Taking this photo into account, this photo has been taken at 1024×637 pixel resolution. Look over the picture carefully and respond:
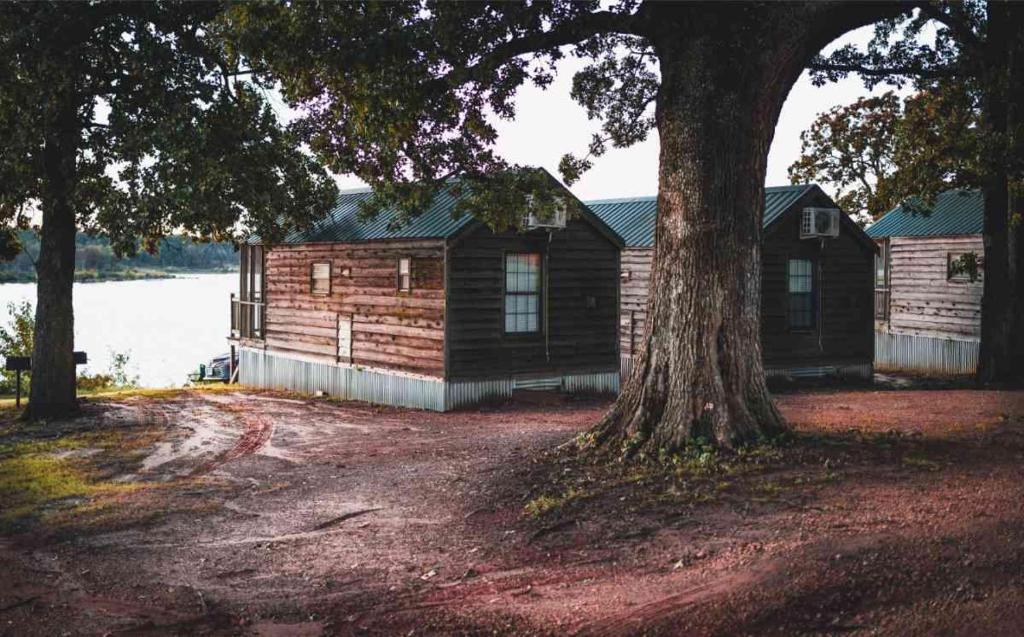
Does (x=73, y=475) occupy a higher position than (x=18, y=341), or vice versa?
(x=18, y=341)

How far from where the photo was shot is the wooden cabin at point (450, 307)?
2180 cm

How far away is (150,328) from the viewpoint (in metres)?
69.7

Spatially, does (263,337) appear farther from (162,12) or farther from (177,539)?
(177,539)

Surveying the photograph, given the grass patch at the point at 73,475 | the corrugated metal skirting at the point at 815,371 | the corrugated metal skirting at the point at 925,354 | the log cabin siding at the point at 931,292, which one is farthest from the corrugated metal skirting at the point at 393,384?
the log cabin siding at the point at 931,292

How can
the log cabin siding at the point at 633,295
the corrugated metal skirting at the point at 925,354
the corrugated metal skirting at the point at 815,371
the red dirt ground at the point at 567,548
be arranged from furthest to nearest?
the corrugated metal skirting at the point at 925,354
the log cabin siding at the point at 633,295
the corrugated metal skirting at the point at 815,371
the red dirt ground at the point at 567,548

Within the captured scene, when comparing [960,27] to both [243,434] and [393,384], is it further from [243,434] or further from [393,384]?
[243,434]

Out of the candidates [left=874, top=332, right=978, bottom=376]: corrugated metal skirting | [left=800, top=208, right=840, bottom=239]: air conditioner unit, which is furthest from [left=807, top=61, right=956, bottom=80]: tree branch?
[left=874, top=332, right=978, bottom=376]: corrugated metal skirting

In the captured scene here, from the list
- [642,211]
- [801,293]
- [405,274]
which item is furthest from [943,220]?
[405,274]

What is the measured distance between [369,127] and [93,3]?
28.3 feet

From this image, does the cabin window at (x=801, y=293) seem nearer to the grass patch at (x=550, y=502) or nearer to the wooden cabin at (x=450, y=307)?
the wooden cabin at (x=450, y=307)

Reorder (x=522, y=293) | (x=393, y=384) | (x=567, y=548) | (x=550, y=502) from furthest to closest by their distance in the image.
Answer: (x=393, y=384), (x=522, y=293), (x=550, y=502), (x=567, y=548)

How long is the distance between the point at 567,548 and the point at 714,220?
4.78 metres

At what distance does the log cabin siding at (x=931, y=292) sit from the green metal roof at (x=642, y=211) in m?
7.46

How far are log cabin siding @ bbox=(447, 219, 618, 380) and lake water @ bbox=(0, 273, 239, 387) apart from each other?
1344 centimetres
